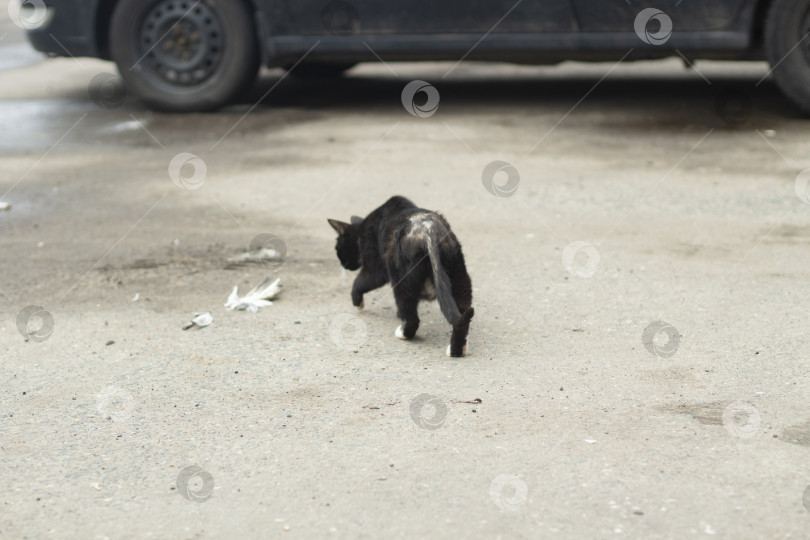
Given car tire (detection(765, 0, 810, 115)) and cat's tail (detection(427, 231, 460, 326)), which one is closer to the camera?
cat's tail (detection(427, 231, 460, 326))

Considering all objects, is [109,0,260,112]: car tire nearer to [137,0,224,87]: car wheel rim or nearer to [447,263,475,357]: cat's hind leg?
[137,0,224,87]: car wheel rim

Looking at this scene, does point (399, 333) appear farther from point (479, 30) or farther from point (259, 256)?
point (479, 30)

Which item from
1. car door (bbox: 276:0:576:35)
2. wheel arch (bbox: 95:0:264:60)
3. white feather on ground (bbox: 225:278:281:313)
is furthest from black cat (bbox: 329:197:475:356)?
wheel arch (bbox: 95:0:264:60)

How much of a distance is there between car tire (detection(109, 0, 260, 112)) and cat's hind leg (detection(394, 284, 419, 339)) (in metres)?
4.60

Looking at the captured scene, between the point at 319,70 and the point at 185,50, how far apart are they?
5.94 ft

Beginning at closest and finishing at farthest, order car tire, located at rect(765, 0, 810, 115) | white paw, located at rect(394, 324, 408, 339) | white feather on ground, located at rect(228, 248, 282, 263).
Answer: white paw, located at rect(394, 324, 408, 339), white feather on ground, located at rect(228, 248, 282, 263), car tire, located at rect(765, 0, 810, 115)

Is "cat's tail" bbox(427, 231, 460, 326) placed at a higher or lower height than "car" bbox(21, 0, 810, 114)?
lower

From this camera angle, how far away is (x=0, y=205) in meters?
6.74

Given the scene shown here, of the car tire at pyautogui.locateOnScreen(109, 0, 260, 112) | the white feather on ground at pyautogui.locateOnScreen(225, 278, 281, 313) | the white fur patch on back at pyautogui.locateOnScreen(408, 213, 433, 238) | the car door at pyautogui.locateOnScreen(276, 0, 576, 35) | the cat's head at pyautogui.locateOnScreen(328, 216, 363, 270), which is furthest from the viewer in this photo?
the car tire at pyautogui.locateOnScreen(109, 0, 260, 112)

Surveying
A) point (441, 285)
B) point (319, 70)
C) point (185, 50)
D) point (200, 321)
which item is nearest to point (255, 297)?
point (200, 321)

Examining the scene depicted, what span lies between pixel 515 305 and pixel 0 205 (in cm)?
379

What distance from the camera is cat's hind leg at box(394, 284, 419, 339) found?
4.52m

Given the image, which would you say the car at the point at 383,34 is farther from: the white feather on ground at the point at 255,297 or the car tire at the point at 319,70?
the white feather on ground at the point at 255,297

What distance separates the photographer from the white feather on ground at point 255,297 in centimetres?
504
